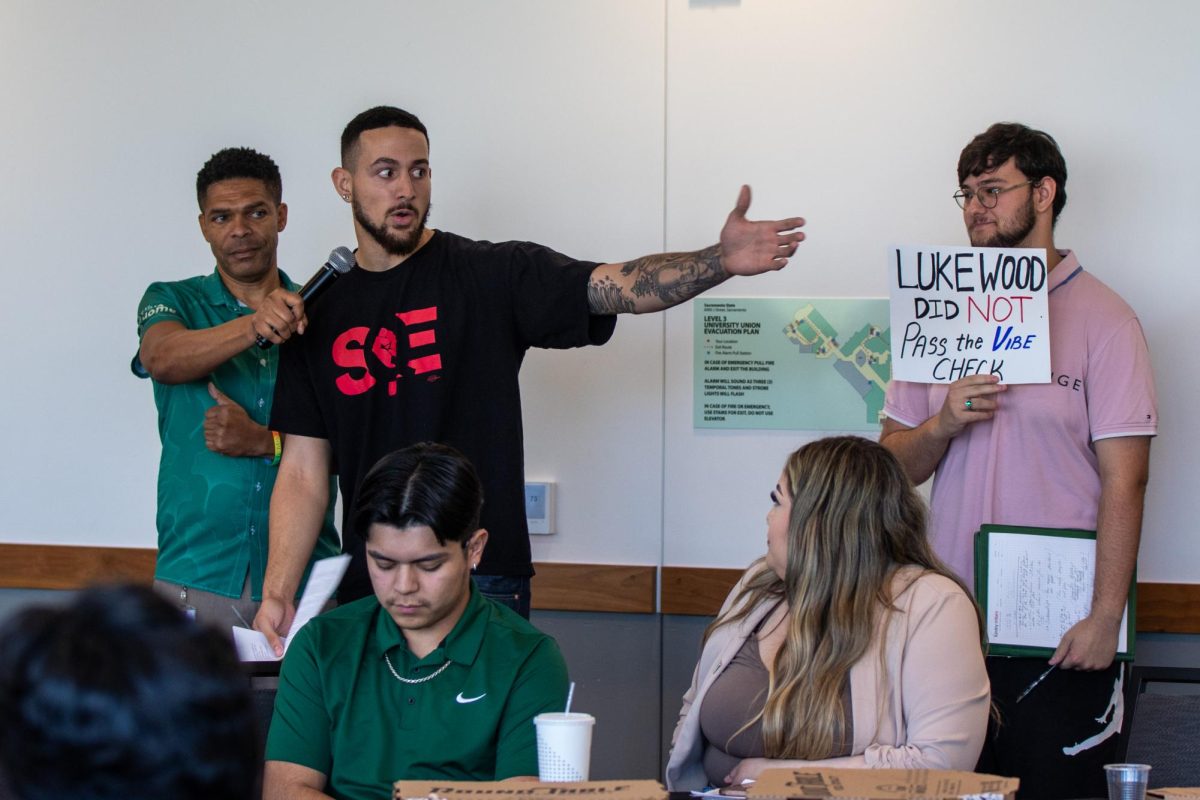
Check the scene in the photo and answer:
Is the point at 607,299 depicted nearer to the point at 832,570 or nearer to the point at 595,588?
the point at 832,570

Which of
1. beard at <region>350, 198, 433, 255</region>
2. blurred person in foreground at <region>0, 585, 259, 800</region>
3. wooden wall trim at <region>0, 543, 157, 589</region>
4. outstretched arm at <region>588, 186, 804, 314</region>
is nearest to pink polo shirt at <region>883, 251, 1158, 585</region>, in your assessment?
outstretched arm at <region>588, 186, 804, 314</region>

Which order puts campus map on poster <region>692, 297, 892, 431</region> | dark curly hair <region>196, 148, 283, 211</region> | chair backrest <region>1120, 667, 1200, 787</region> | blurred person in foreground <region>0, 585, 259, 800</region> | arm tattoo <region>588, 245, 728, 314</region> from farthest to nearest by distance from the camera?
campus map on poster <region>692, 297, 892, 431</region> < dark curly hair <region>196, 148, 283, 211</region> < arm tattoo <region>588, 245, 728, 314</region> < chair backrest <region>1120, 667, 1200, 787</region> < blurred person in foreground <region>0, 585, 259, 800</region>

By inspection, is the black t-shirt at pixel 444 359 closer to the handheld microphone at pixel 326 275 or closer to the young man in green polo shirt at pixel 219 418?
the handheld microphone at pixel 326 275

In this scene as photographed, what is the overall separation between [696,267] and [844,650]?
0.85 metres

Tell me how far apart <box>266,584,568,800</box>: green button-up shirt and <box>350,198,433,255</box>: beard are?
39.8 inches

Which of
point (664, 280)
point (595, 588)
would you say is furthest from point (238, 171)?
point (595, 588)

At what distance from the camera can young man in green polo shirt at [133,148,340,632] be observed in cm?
310

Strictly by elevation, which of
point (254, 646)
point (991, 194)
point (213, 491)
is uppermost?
point (991, 194)

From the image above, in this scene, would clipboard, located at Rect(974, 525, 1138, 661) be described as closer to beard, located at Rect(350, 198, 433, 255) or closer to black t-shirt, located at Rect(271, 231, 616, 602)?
black t-shirt, located at Rect(271, 231, 616, 602)

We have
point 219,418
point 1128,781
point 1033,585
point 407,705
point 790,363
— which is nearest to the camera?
point 1128,781

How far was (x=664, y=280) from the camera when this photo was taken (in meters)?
2.66

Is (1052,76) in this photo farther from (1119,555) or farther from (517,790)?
(517,790)

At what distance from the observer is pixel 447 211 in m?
3.85

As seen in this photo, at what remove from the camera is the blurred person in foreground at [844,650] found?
2.14 metres
